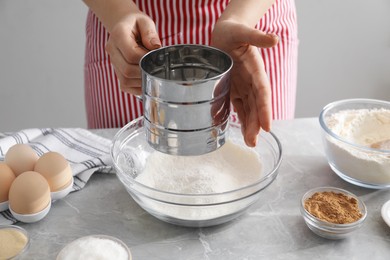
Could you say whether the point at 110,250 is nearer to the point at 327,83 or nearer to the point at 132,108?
the point at 132,108

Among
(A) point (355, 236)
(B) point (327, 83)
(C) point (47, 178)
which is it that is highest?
(C) point (47, 178)

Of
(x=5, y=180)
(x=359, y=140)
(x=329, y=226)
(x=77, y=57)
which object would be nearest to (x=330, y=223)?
(x=329, y=226)

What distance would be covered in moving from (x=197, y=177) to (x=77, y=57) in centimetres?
134

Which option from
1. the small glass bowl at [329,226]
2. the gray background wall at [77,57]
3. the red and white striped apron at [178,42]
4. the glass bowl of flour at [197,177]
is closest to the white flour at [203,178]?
the glass bowl of flour at [197,177]

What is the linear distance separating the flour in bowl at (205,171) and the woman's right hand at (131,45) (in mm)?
158

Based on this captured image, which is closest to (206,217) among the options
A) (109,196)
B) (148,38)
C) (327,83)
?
(109,196)

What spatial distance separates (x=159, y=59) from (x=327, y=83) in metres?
1.64

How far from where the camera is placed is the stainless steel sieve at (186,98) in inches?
29.5

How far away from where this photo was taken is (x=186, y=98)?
746mm

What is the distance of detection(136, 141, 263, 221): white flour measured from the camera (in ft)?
2.74

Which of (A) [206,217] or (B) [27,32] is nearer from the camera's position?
(A) [206,217]

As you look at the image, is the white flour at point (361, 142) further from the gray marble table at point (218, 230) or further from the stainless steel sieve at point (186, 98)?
the stainless steel sieve at point (186, 98)

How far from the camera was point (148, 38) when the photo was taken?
899 millimetres

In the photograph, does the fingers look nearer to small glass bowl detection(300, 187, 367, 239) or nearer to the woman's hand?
the woman's hand
